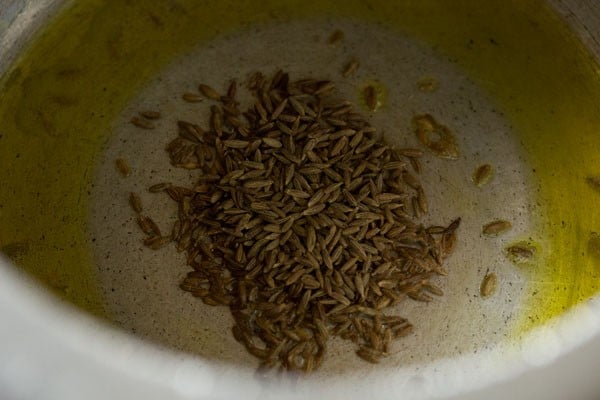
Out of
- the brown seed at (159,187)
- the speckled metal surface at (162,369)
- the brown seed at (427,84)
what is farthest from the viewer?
the brown seed at (427,84)

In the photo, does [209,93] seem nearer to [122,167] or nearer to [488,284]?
[122,167]

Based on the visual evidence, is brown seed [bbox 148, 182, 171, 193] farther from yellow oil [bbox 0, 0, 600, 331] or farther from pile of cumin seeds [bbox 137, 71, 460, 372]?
yellow oil [bbox 0, 0, 600, 331]

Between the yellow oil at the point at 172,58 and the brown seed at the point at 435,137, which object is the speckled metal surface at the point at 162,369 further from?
the brown seed at the point at 435,137


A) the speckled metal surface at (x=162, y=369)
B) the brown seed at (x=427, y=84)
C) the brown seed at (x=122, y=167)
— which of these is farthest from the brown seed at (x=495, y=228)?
the brown seed at (x=122, y=167)

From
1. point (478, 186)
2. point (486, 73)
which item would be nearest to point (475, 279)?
point (478, 186)

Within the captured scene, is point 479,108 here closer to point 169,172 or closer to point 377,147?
point 377,147

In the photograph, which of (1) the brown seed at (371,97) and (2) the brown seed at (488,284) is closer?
(2) the brown seed at (488,284)
